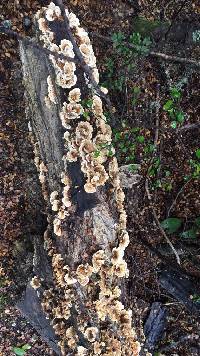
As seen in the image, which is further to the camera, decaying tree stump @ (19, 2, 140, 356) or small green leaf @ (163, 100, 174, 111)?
small green leaf @ (163, 100, 174, 111)

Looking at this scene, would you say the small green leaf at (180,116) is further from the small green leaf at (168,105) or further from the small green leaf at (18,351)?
the small green leaf at (18,351)

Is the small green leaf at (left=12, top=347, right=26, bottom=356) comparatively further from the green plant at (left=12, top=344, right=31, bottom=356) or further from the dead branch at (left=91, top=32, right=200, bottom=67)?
the dead branch at (left=91, top=32, right=200, bottom=67)

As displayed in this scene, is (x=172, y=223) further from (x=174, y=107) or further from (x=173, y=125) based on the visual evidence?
(x=174, y=107)

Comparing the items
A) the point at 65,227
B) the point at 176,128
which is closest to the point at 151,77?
the point at 176,128

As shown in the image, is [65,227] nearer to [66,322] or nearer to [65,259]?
[65,259]

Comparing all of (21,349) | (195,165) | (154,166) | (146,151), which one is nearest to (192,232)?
(195,165)

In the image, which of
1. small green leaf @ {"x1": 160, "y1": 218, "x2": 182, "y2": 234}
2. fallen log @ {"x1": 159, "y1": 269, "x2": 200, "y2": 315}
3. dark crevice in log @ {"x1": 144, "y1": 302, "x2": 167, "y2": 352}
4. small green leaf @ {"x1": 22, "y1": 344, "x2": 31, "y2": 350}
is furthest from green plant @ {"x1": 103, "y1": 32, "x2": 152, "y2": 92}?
small green leaf @ {"x1": 22, "y1": 344, "x2": 31, "y2": 350}
